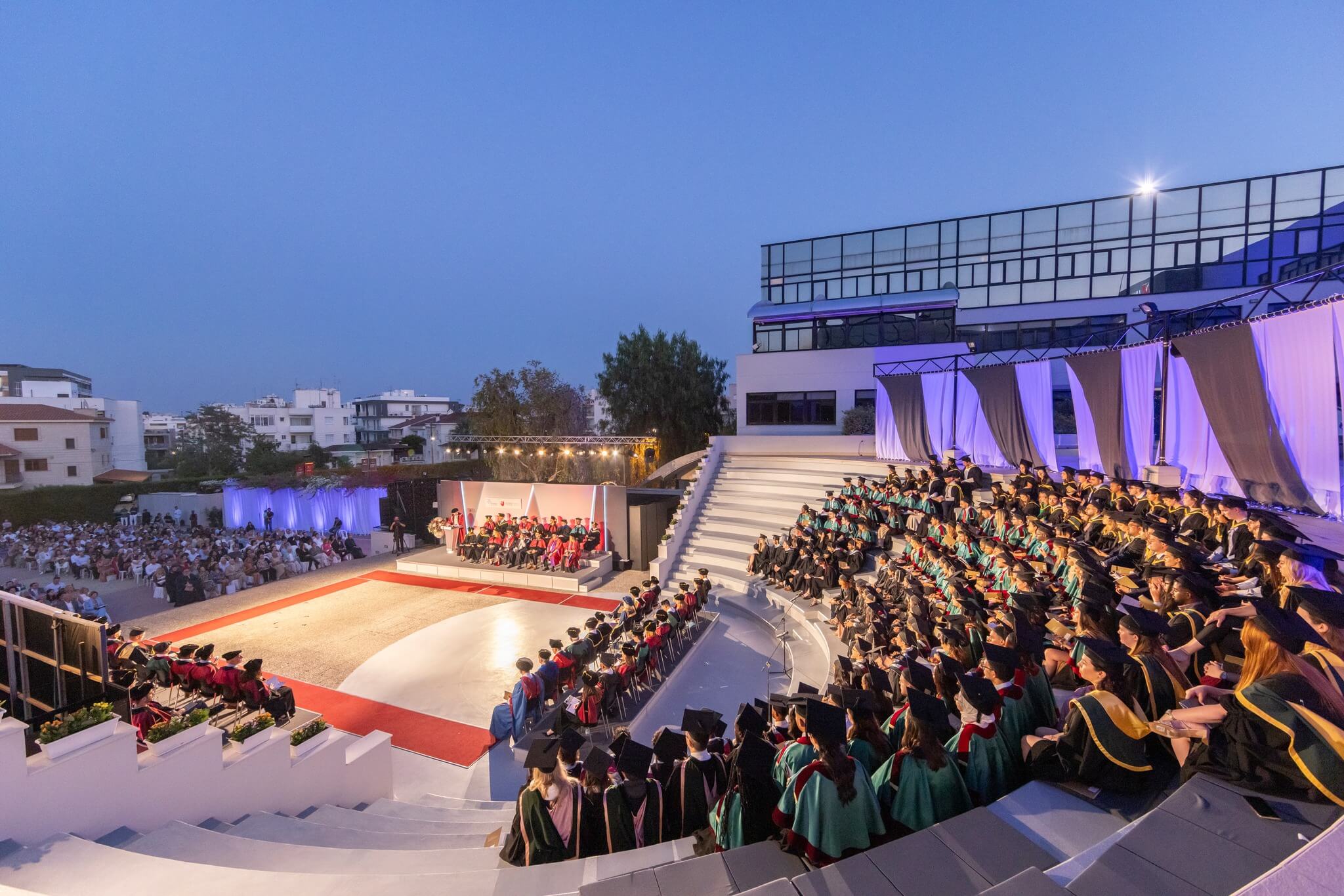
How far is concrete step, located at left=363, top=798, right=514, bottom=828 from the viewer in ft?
18.3

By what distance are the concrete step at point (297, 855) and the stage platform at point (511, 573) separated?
9392mm

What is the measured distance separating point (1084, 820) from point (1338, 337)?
6044mm

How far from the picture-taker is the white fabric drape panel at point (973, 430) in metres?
13.6

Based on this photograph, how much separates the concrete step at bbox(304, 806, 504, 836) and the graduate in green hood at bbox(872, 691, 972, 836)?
12.0 feet

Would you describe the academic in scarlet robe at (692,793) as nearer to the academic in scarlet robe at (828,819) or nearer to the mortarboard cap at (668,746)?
the mortarboard cap at (668,746)

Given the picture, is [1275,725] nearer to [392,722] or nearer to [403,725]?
[403,725]

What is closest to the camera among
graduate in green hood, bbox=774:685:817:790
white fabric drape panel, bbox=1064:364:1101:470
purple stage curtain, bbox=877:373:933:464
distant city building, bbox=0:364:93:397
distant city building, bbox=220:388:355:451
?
graduate in green hood, bbox=774:685:817:790

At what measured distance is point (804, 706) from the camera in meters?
3.20

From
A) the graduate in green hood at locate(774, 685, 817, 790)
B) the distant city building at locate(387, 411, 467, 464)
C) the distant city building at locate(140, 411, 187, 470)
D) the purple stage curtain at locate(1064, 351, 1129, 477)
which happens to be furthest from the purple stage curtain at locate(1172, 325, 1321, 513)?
the distant city building at locate(140, 411, 187, 470)

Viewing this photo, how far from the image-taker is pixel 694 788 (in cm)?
392

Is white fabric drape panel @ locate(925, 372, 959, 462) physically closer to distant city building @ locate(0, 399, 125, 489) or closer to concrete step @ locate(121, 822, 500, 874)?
concrete step @ locate(121, 822, 500, 874)

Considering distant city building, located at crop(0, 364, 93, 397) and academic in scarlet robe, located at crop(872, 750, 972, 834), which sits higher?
distant city building, located at crop(0, 364, 93, 397)

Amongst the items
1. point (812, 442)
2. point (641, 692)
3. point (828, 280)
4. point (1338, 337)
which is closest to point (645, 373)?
point (828, 280)

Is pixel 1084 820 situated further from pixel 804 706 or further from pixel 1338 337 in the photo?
pixel 1338 337
